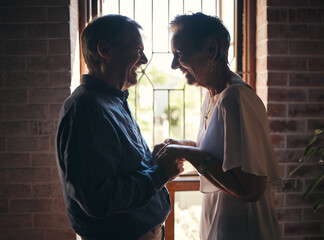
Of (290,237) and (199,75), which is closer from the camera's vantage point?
(199,75)

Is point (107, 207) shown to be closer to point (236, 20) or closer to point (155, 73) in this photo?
point (155, 73)

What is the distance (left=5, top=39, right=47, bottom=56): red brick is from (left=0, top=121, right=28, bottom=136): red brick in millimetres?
461

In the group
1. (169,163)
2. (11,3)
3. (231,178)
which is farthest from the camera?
(11,3)

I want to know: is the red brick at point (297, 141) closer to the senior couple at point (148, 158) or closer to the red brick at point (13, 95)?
the senior couple at point (148, 158)

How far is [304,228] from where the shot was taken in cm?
210

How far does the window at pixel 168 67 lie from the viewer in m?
2.18

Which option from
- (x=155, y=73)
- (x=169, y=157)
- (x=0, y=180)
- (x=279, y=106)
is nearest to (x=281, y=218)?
(x=279, y=106)

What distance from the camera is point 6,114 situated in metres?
1.93

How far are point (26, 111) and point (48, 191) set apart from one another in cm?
56

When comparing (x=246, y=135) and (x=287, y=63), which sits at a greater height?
(x=287, y=63)

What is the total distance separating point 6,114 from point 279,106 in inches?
73.0

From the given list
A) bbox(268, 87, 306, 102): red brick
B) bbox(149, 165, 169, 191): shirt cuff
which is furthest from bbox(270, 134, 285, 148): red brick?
bbox(149, 165, 169, 191): shirt cuff

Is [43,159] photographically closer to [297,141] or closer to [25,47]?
[25,47]

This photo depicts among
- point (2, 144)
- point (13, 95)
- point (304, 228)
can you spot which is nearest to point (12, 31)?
point (13, 95)
